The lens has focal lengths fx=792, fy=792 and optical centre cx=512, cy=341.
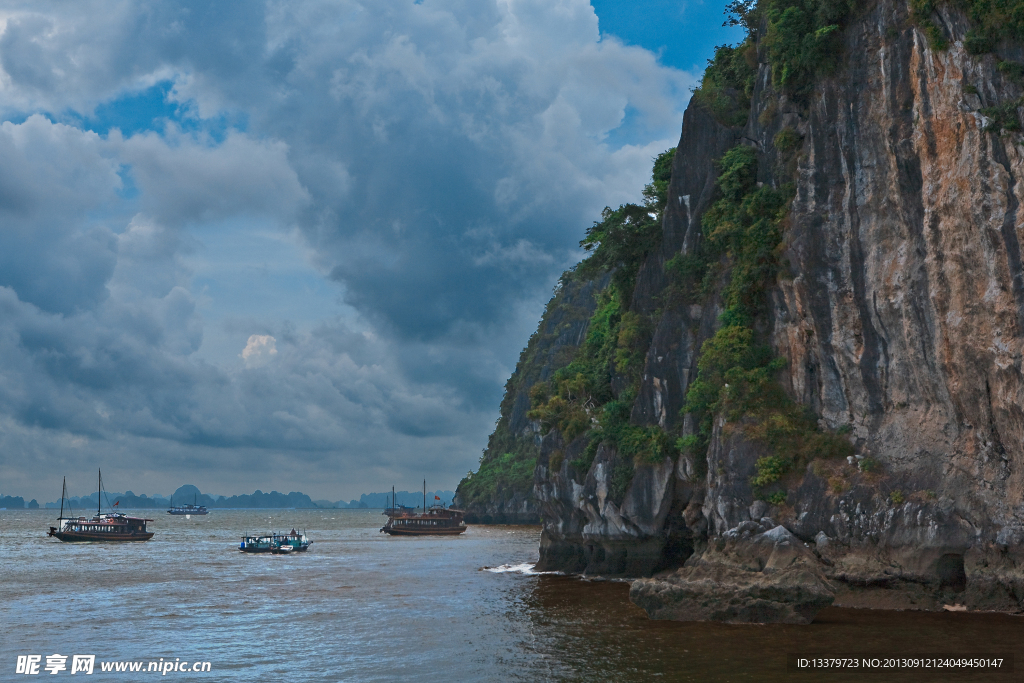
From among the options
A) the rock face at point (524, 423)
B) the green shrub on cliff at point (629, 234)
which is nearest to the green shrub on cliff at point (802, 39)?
the green shrub on cliff at point (629, 234)

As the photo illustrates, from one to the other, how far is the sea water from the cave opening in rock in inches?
68.7

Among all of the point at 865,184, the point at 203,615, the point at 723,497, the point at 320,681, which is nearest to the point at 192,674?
the point at 320,681

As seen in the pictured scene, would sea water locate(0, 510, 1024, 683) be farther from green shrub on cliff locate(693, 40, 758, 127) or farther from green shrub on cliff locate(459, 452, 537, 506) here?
green shrub on cliff locate(459, 452, 537, 506)

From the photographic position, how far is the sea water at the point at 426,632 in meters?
19.9

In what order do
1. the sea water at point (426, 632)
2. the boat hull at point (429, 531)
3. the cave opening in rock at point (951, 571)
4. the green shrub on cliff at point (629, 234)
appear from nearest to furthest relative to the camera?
the sea water at point (426, 632)
the cave opening in rock at point (951, 571)
the green shrub on cliff at point (629, 234)
the boat hull at point (429, 531)

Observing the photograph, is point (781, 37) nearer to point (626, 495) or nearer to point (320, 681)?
point (626, 495)

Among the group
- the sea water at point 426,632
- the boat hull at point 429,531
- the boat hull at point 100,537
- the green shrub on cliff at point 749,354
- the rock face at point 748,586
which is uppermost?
the green shrub on cliff at point 749,354

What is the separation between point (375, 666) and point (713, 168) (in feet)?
93.2

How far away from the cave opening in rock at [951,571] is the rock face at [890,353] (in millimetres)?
57

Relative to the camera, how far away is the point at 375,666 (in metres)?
21.6

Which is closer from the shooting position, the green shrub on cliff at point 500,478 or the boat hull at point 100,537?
the boat hull at point 100,537

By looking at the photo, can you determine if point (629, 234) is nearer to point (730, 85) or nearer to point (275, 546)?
point (730, 85)

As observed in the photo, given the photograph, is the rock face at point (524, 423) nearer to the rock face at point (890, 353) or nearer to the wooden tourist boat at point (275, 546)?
the wooden tourist boat at point (275, 546)

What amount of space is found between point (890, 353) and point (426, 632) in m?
18.9
